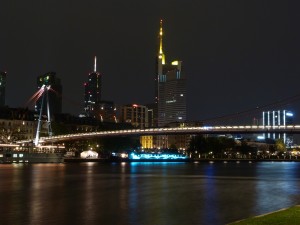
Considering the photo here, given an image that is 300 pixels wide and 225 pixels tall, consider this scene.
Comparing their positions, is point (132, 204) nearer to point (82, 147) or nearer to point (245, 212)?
point (245, 212)

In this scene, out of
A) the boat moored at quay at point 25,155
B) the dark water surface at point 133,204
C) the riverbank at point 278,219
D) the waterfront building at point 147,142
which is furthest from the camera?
the waterfront building at point 147,142

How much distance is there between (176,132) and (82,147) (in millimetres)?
37196

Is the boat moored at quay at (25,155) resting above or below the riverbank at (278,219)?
above

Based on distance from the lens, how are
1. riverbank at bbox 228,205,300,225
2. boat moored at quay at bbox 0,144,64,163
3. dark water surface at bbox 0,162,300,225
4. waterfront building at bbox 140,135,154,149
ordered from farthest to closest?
waterfront building at bbox 140,135,154,149
boat moored at quay at bbox 0,144,64,163
dark water surface at bbox 0,162,300,225
riverbank at bbox 228,205,300,225

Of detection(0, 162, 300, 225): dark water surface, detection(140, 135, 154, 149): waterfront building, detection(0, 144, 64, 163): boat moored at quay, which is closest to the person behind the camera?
detection(0, 162, 300, 225): dark water surface

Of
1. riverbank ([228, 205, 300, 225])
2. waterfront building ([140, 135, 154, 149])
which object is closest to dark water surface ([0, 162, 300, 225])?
riverbank ([228, 205, 300, 225])

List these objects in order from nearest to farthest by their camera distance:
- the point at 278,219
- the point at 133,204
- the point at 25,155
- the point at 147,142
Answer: the point at 278,219 < the point at 133,204 < the point at 25,155 < the point at 147,142

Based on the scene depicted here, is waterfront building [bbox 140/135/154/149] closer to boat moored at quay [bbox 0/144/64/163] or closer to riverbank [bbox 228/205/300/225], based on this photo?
boat moored at quay [bbox 0/144/64/163]

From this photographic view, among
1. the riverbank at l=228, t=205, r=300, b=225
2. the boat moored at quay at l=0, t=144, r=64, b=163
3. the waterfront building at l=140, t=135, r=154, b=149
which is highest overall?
the waterfront building at l=140, t=135, r=154, b=149

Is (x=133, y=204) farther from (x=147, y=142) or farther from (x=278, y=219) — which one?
(x=147, y=142)

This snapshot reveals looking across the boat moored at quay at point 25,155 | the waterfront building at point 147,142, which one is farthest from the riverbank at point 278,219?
the waterfront building at point 147,142

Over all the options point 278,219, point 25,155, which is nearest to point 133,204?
point 278,219

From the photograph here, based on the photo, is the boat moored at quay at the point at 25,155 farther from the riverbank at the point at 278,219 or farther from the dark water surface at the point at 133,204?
the riverbank at the point at 278,219

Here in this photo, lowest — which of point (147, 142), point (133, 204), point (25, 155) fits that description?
point (133, 204)
